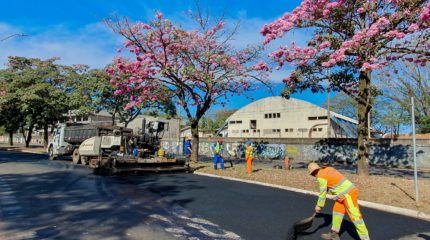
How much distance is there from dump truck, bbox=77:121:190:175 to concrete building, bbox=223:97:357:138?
96.2 feet

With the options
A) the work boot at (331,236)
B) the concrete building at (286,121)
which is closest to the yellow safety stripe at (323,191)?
the work boot at (331,236)

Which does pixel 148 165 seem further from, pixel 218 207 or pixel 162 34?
pixel 218 207

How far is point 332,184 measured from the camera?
6.39m

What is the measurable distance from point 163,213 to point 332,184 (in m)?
3.91

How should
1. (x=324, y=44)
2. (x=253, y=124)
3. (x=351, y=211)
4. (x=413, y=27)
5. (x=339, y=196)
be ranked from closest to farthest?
(x=351, y=211) < (x=339, y=196) < (x=413, y=27) < (x=324, y=44) < (x=253, y=124)

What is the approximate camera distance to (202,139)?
139ft

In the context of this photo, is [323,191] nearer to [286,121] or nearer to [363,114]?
[363,114]

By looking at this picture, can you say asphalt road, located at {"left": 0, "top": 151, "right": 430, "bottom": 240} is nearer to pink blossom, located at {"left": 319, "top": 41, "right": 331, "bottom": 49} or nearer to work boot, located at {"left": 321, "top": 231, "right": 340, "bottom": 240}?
work boot, located at {"left": 321, "top": 231, "right": 340, "bottom": 240}

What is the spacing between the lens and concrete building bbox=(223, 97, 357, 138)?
151 feet

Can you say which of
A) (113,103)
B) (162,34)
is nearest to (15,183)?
(162,34)

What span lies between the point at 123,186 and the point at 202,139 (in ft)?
97.4

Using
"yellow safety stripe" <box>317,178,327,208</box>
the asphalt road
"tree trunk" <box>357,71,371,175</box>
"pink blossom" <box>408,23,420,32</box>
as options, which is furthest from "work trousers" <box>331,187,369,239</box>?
"tree trunk" <box>357,71,371,175</box>

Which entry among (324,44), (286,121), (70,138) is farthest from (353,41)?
(286,121)

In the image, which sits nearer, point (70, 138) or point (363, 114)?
point (363, 114)
